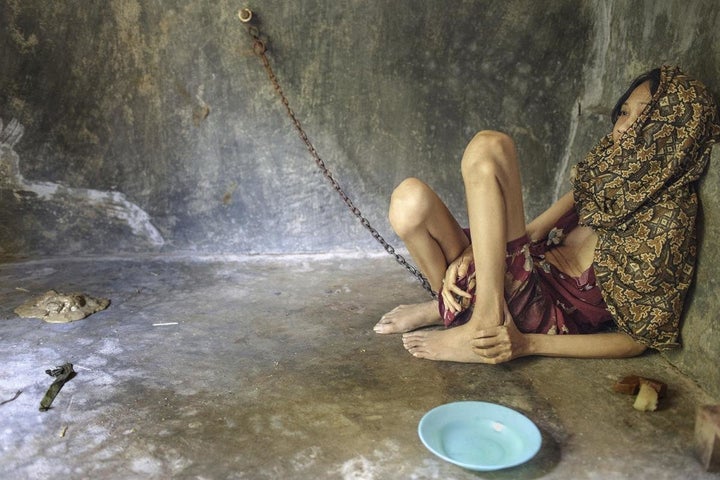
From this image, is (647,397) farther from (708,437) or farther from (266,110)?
(266,110)

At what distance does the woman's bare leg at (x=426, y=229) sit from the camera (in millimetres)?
2275

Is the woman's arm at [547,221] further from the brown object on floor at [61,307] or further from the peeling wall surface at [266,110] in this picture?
the brown object on floor at [61,307]

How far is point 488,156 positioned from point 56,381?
1726 millimetres

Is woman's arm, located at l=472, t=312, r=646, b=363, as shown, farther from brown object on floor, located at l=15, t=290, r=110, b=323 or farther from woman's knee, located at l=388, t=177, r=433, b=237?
brown object on floor, located at l=15, t=290, r=110, b=323

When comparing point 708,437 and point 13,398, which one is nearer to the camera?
point 708,437

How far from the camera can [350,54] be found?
3.36m

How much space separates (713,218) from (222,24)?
98.3 inches

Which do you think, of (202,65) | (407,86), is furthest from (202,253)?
(407,86)

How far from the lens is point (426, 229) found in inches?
91.4

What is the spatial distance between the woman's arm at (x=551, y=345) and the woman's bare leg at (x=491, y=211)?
0.06 m

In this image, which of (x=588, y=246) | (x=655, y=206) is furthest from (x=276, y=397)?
(x=655, y=206)

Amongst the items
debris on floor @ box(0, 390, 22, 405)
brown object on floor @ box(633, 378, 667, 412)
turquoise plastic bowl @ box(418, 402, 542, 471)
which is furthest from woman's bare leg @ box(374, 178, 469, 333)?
debris on floor @ box(0, 390, 22, 405)

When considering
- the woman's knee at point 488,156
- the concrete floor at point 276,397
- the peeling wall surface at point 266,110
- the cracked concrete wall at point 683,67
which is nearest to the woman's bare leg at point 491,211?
the woman's knee at point 488,156

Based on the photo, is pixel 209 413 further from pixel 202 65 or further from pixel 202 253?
pixel 202 65
